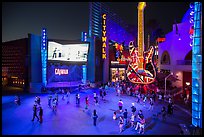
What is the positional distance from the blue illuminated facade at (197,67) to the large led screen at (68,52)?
23.7 m

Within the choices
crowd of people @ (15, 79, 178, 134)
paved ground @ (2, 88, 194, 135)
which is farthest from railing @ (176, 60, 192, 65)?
paved ground @ (2, 88, 194, 135)

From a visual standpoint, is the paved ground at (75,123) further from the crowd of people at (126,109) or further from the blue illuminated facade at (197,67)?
the blue illuminated facade at (197,67)

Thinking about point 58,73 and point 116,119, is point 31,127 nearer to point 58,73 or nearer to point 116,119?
point 116,119

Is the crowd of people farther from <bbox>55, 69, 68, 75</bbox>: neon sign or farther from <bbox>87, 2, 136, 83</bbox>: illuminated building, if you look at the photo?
<bbox>87, 2, 136, 83</bbox>: illuminated building

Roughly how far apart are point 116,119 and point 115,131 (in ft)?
8.88

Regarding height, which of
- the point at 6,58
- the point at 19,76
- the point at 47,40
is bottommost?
the point at 19,76

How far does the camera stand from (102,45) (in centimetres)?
3962

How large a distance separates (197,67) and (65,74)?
86.9ft

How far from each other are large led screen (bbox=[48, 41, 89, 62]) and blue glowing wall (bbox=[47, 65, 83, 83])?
2196 millimetres

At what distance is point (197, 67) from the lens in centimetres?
1329

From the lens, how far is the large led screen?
3197cm

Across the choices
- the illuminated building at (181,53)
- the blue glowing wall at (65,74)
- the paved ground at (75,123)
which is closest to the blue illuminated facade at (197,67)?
the paved ground at (75,123)

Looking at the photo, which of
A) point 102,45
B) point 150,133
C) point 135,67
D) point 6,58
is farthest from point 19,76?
point 150,133

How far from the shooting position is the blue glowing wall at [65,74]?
1332 inches
